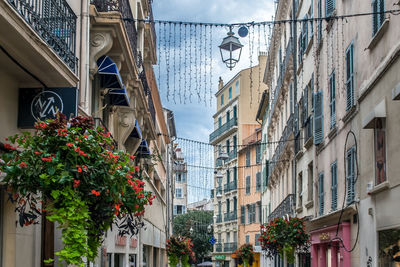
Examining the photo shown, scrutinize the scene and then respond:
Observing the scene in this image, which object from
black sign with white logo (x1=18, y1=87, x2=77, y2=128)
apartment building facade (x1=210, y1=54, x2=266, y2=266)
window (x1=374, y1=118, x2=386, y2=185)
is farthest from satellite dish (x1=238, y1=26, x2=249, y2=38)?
apartment building facade (x1=210, y1=54, x2=266, y2=266)

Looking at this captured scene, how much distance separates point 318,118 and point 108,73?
7561mm

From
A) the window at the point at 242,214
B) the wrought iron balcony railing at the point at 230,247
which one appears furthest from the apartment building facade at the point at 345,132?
the wrought iron balcony railing at the point at 230,247

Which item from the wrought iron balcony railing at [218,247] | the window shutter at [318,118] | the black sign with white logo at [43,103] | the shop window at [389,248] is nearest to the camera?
the black sign with white logo at [43,103]

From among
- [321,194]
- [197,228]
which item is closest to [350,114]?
[321,194]

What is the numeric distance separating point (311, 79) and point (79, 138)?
50.1 feet

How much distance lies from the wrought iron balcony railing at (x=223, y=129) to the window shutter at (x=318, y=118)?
44.4 metres

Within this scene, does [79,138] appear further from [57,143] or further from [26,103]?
[26,103]

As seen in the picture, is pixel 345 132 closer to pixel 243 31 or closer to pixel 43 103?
pixel 243 31

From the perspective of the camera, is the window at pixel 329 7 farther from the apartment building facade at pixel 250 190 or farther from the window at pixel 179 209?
the window at pixel 179 209

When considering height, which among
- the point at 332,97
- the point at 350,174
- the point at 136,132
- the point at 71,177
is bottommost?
the point at 71,177

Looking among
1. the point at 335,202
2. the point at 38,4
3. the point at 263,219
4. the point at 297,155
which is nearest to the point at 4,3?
the point at 38,4

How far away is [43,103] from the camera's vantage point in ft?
30.2

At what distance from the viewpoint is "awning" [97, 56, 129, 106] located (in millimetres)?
14211

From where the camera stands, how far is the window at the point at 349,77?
14.6 meters
